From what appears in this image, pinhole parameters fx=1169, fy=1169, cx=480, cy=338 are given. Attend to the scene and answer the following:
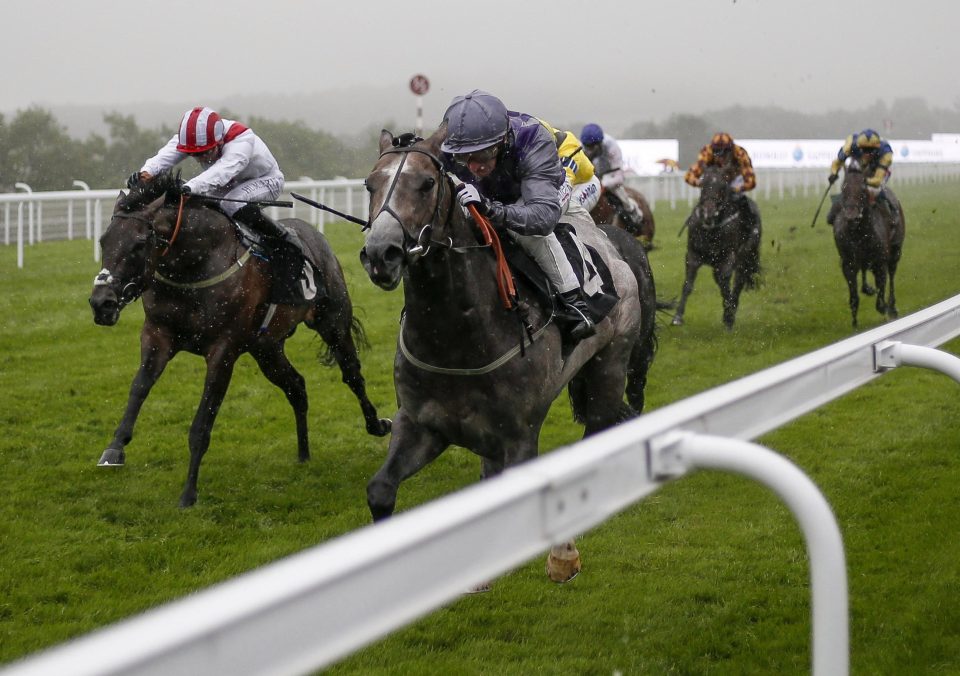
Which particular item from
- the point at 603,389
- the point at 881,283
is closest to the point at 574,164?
the point at 603,389

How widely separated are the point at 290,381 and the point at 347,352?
1.74ft

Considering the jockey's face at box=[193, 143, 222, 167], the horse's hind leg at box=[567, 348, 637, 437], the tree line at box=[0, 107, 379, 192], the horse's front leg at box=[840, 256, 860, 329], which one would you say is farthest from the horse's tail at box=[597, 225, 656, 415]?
the tree line at box=[0, 107, 379, 192]

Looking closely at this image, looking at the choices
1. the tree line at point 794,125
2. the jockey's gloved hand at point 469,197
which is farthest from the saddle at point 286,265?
the tree line at point 794,125

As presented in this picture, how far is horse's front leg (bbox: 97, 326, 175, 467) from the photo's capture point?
5660 millimetres

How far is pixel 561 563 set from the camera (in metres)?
4.16

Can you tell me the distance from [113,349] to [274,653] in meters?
8.83

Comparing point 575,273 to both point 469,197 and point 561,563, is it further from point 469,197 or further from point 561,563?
point 561,563

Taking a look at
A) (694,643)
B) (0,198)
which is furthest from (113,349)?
(694,643)

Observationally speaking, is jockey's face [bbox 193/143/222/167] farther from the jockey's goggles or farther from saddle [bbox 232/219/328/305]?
the jockey's goggles

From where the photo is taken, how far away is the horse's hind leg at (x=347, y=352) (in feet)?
22.3

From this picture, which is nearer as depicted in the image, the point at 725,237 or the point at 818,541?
the point at 818,541

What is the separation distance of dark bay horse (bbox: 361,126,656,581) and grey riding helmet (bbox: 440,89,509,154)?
0.21 ft

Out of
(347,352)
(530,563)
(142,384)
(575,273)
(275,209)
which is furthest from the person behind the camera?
(275,209)

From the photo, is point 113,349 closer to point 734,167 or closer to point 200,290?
point 200,290
